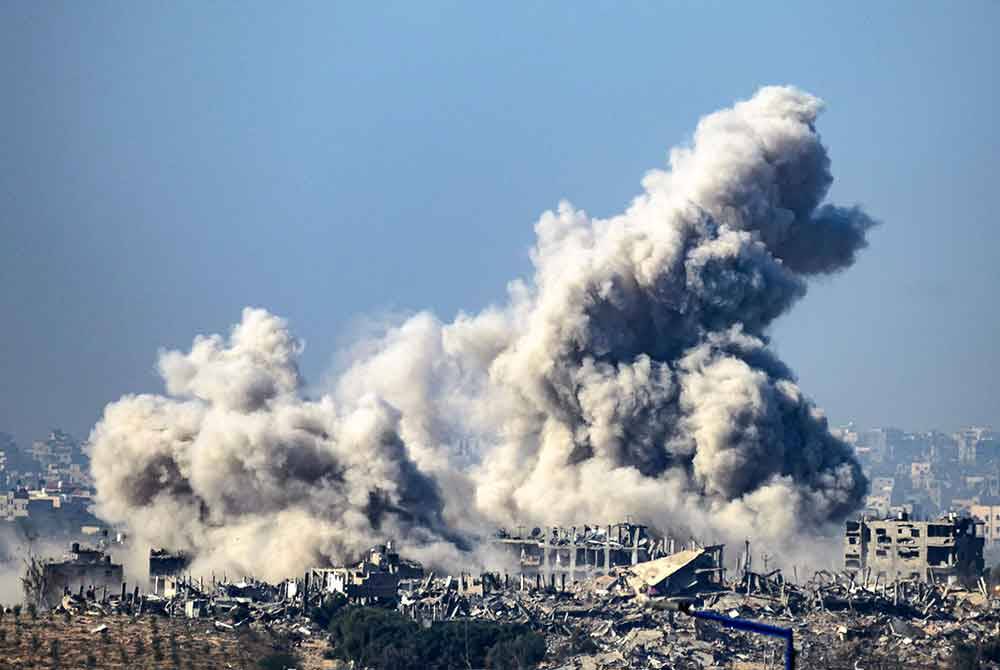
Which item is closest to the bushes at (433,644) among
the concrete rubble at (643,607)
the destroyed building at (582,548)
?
the concrete rubble at (643,607)

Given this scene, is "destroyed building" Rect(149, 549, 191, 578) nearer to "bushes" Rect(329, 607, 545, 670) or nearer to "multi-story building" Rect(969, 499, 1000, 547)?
"bushes" Rect(329, 607, 545, 670)

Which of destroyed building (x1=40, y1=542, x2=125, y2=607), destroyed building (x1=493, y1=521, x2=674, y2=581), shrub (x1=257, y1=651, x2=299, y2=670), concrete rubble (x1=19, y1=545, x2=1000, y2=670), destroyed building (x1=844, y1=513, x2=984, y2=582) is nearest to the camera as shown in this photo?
shrub (x1=257, y1=651, x2=299, y2=670)

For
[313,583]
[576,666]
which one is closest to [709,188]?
[313,583]

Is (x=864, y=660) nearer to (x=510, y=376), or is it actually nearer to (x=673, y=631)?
(x=673, y=631)

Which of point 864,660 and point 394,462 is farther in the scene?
point 394,462

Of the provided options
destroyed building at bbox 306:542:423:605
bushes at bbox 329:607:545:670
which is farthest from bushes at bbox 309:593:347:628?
bushes at bbox 329:607:545:670

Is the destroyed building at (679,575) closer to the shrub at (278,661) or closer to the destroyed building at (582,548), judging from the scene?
the destroyed building at (582,548)
